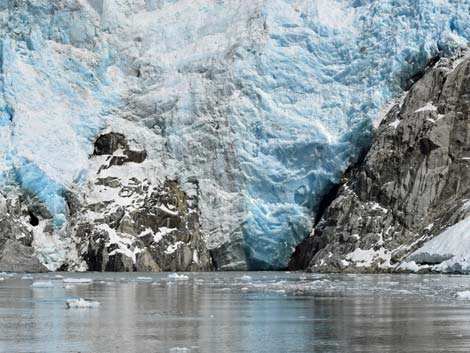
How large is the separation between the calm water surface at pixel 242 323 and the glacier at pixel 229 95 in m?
34.7

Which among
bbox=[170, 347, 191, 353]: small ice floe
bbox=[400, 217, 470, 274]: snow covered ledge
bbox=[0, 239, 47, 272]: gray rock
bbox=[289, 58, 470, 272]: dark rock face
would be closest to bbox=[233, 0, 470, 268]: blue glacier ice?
bbox=[289, 58, 470, 272]: dark rock face

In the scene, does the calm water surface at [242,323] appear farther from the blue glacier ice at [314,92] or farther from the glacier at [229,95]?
the glacier at [229,95]

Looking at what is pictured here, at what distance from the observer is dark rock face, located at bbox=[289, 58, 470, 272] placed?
58.8 meters

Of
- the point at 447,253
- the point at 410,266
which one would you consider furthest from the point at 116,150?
the point at 447,253

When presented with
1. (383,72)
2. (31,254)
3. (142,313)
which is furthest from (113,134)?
(142,313)

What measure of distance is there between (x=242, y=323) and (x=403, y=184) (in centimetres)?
4363

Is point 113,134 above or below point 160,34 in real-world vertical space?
below

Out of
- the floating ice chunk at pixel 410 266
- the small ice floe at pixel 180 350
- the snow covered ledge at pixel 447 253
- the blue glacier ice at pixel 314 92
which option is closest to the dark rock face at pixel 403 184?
the blue glacier ice at pixel 314 92

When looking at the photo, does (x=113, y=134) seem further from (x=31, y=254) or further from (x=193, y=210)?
(x=31, y=254)

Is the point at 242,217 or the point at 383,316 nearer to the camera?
the point at 383,316

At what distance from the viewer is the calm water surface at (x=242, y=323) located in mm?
15555

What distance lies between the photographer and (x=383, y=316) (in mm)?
20938

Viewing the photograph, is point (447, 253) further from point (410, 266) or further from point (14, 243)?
point (14, 243)

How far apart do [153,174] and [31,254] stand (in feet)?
40.9
